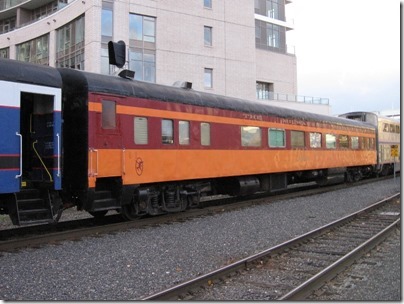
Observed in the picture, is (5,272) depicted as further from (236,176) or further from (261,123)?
(261,123)

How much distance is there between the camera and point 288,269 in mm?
6648

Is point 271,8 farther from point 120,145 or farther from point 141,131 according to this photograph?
point 120,145

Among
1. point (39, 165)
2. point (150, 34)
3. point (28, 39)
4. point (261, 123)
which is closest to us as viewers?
point (39, 165)

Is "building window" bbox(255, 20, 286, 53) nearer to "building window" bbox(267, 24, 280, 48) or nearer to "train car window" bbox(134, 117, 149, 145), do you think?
"building window" bbox(267, 24, 280, 48)

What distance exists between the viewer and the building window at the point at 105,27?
33.8m

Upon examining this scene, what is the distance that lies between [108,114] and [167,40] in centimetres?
2786

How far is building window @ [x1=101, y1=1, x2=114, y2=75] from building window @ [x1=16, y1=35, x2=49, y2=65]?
1081cm

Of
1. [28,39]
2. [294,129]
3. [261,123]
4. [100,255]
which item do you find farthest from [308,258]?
[28,39]

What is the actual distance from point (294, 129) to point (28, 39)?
36.3 m

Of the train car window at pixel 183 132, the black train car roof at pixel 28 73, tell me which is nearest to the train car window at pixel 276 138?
the train car window at pixel 183 132

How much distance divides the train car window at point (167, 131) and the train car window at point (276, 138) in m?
5.12

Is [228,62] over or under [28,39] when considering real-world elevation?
under

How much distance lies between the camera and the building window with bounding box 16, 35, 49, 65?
42.6 meters

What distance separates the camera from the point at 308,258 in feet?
24.0
